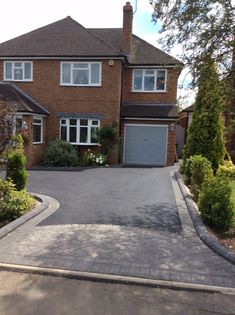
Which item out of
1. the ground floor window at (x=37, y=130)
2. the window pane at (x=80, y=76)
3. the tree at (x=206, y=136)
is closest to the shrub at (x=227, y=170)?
the tree at (x=206, y=136)

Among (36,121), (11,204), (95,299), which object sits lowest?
(95,299)

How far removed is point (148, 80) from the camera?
17969 mm

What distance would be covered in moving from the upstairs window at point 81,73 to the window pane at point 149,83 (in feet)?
9.74

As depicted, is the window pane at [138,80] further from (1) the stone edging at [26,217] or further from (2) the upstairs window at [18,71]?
(1) the stone edging at [26,217]

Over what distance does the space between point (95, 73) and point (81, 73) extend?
781 millimetres

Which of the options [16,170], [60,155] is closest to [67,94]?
[60,155]

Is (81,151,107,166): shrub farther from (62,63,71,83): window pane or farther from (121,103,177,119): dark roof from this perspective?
(62,63,71,83): window pane

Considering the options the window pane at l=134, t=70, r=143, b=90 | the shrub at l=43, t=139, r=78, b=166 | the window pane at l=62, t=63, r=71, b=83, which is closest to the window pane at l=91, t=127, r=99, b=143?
the shrub at l=43, t=139, r=78, b=166

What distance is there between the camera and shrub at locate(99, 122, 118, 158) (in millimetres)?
16281

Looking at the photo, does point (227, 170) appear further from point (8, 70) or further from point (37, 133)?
point (8, 70)

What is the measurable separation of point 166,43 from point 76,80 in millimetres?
11005

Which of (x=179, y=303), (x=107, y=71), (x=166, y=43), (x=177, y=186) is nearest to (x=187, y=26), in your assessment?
(x=166, y=43)

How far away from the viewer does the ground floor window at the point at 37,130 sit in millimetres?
16078

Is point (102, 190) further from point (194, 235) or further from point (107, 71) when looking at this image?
point (107, 71)
